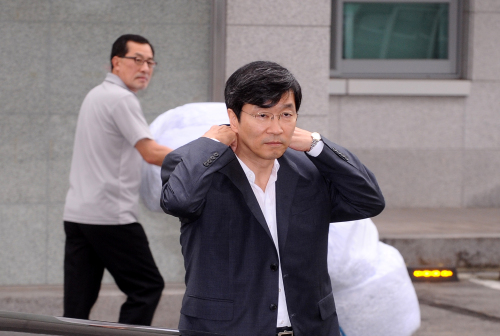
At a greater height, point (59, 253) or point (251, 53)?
point (251, 53)

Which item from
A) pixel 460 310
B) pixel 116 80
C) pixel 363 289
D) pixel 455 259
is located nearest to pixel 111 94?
pixel 116 80

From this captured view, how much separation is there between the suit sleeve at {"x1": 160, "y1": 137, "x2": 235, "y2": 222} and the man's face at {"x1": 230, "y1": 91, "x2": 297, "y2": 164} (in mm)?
115

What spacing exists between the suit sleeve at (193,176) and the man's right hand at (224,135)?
0.06 feet

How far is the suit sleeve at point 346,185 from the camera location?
2.38 meters

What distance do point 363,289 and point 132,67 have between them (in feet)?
5.69

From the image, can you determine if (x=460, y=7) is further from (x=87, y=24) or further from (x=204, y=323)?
(x=204, y=323)

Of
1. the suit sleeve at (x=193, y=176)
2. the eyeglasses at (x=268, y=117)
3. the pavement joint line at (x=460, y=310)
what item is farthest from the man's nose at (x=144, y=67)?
the pavement joint line at (x=460, y=310)

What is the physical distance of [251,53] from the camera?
19.0 ft

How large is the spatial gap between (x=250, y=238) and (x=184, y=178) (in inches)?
10.5

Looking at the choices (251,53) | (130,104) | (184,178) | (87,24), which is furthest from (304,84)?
(184,178)

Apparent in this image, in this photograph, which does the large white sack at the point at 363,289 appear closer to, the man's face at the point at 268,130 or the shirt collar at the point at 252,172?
the shirt collar at the point at 252,172

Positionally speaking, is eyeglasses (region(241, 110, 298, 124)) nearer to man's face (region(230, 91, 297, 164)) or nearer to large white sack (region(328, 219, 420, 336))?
man's face (region(230, 91, 297, 164))

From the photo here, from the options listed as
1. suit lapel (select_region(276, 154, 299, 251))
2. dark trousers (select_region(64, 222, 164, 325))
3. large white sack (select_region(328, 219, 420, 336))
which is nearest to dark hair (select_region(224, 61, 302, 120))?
suit lapel (select_region(276, 154, 299, 251))

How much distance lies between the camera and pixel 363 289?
363 cm
